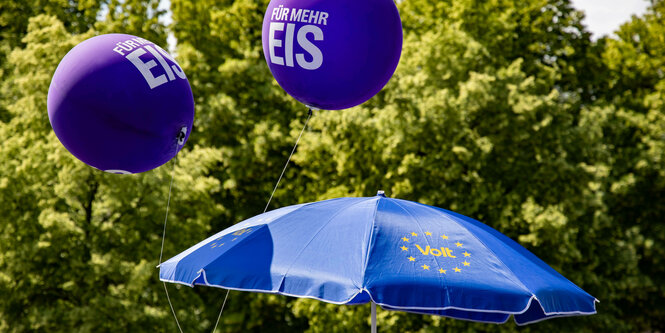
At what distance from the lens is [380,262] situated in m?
5.25

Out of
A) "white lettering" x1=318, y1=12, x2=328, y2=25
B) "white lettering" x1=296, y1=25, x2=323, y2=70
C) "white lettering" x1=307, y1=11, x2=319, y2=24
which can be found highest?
"white lettering" x1=318, y1=12, x2=328, y2=25

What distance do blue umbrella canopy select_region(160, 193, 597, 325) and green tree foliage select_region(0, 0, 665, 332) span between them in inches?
365

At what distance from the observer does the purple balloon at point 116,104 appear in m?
5.63

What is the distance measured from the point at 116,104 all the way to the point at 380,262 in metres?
2.39

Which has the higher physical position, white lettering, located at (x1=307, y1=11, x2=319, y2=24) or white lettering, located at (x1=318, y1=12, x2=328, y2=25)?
white lettering, located at (x1=318, y1=12, x2=328, y2=25)

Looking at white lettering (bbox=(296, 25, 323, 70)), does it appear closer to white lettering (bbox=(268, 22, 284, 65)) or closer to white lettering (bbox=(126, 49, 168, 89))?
white lettering (bbox=(268, 22, 284, 65))

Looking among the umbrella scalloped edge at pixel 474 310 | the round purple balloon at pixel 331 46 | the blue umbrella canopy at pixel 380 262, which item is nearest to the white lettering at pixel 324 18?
the round purple balloon at pixel 331 46

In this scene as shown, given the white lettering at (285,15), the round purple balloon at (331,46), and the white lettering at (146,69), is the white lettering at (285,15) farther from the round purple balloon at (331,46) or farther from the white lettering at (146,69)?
the white lettering at (146,69)

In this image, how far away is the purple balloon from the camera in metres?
5.63

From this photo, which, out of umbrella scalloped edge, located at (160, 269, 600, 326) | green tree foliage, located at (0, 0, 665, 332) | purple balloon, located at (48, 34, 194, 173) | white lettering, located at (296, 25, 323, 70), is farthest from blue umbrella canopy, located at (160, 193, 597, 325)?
green tree foliage, located at (0, 0, 665, 332)

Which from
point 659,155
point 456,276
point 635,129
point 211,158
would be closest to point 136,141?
point 456,276

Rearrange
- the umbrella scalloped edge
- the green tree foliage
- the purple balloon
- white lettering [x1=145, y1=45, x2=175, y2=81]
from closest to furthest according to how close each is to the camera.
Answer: the umbrella scalloped edge, the purple balloon, white lettering [x1=145, y1=45, x2=175, y2=81], the green tree foliage

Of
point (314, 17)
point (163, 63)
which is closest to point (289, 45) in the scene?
point (314, 17)

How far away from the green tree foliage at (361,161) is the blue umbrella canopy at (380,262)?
30.4 feet
